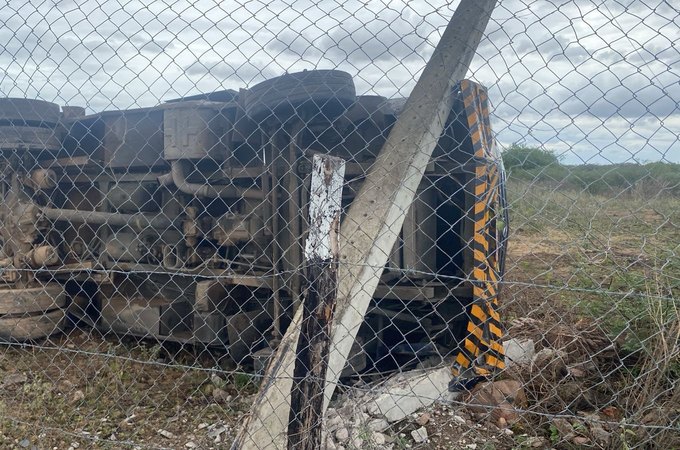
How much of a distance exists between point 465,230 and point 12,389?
343cm

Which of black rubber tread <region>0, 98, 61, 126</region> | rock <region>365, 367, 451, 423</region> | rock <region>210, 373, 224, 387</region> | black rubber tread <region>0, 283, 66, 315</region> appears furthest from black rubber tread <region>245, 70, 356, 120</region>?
black rubber tread <region>0, 283, 66, 315</region>

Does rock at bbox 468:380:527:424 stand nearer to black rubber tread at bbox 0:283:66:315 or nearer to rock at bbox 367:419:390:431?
rock at bbox 367:419:390:431

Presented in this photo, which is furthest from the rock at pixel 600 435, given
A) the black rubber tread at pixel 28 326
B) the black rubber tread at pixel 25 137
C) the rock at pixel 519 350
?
the black rubber tread at pixel 25 137

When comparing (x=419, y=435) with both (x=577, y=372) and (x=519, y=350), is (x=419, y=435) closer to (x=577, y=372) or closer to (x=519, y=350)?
(x=577, y=372)

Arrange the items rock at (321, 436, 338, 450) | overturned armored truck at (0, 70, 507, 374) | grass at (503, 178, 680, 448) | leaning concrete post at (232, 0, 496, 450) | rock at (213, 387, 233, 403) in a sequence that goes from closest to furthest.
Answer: leaning concrete post at (232, 0, 496, 450) < grass at (503, 178, 680, 448) < rock at (321, 436, 338, 450) < overturned armored truck at (0, 70, 507, 374) < rock at (213, 387, 233, 403)

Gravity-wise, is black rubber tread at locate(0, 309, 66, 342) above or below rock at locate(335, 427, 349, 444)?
above

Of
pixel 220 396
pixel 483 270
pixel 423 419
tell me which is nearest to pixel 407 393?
pixel 423 419

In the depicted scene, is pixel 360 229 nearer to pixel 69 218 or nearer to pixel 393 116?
pixel 393 116

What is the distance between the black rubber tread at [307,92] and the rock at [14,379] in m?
2.66

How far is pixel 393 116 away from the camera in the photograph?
425cm

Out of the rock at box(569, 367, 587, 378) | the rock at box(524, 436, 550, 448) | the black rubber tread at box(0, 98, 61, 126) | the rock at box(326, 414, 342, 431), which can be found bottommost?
the rock at box(524, 436, 550, 448)

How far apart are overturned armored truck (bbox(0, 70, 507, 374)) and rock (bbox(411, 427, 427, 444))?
590mm

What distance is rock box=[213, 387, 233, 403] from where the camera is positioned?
167 inches

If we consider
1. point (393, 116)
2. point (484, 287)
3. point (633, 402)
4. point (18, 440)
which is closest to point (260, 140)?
point (393, 116)
